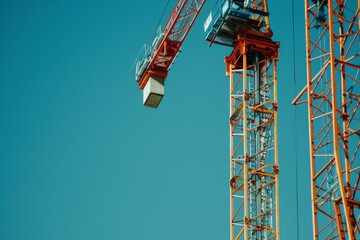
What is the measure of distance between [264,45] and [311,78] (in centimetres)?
1360

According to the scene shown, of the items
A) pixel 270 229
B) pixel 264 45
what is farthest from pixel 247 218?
pixel 264 45

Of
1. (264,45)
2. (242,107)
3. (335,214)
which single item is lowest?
(335,214)

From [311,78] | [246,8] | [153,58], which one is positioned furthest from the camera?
[153,58]

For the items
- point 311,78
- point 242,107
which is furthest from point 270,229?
point 311,78

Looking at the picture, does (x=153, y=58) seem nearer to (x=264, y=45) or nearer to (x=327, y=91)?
(x=264, y=45)

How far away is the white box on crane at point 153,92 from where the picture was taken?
64.8 meters

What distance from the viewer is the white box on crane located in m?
64.8

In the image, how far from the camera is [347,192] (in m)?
44.7

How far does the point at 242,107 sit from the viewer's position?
60156mm

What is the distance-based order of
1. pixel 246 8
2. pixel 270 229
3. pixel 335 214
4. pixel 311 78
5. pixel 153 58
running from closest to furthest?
1. pixel 335 214
2. pixel 311 78
3. pixel 270 229
4. pixel 246 8
5. pixel 153 58

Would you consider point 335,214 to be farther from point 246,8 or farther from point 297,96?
point 246,8

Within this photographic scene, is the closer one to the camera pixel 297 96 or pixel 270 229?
pixel 297 96

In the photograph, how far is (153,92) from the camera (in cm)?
6481

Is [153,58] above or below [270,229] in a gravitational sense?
above
